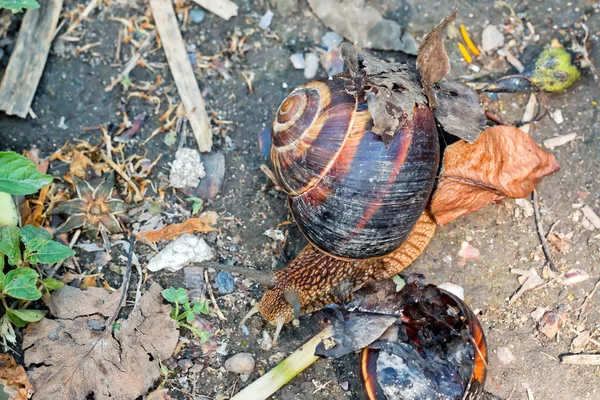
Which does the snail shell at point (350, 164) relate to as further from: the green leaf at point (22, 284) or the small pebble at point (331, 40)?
the green leaf at point (22, 284)

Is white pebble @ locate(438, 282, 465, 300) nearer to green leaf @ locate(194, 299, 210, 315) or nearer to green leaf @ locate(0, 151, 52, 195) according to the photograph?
green leaf @ locate(194, 299, 210, 315)

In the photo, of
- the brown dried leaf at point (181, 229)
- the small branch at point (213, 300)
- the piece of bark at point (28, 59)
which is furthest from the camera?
the piece of bark at point (28, 59)

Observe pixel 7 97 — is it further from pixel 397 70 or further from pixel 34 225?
pixel 397 70

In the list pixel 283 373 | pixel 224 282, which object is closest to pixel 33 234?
pixel 224 282

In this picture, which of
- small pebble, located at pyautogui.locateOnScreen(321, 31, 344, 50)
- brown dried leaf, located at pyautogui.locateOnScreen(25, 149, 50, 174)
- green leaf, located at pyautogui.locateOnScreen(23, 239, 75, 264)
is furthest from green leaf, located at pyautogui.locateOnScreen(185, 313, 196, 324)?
small pebble, located at pyautogui.locateOnScreen(321, 31, 344, 50)

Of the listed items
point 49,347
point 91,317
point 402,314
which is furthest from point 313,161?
point 49,347

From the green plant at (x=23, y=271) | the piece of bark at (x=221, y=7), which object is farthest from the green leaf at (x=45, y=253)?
the piece of bark at (x=221, y=7)
